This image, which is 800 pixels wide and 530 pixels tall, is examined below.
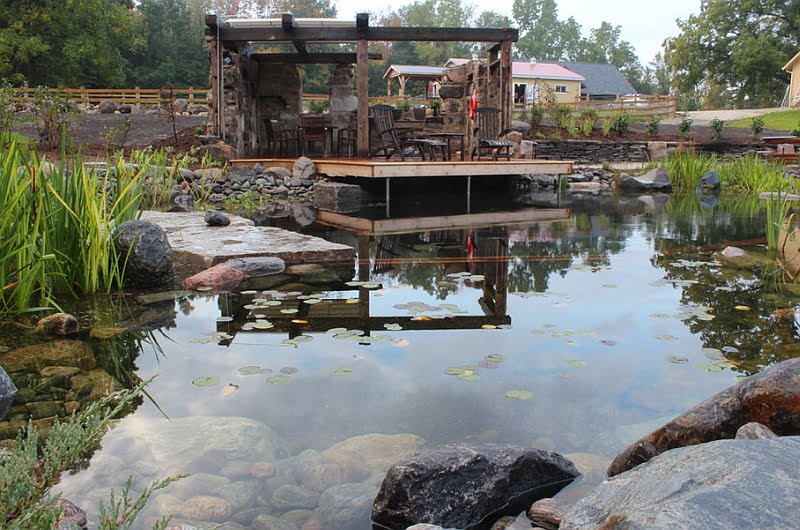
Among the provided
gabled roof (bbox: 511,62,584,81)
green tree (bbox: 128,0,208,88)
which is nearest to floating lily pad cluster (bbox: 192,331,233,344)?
green tree (bbox: 128,0,208,88)

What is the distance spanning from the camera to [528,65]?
139ft

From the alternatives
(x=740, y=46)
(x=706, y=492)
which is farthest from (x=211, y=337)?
(x=740, y=46)

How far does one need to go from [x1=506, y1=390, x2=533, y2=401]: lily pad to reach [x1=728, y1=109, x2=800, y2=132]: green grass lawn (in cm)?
2324

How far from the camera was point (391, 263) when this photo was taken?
576 centimetres

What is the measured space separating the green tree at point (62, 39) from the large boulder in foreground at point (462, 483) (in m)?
28.4

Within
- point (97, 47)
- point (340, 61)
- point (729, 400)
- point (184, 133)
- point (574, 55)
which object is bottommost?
point (729, 400)

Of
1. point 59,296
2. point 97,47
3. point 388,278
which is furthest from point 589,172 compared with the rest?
point 97,47

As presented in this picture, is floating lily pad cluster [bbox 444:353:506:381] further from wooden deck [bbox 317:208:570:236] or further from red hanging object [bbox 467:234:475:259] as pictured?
wooden deck [bbox 317:208:570:236]

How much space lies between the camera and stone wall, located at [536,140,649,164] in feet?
57.1

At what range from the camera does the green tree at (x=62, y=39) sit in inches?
1040

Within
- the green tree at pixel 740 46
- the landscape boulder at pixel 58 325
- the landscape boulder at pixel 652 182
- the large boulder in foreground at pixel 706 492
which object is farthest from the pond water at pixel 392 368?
the green tree at pixel 740 46

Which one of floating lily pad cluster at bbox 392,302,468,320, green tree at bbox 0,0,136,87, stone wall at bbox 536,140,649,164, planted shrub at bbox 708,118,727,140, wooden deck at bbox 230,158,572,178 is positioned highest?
green tree at bbox 0,0,136,87

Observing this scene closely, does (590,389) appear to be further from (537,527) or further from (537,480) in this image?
(537,527)

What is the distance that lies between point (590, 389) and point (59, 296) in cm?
317
